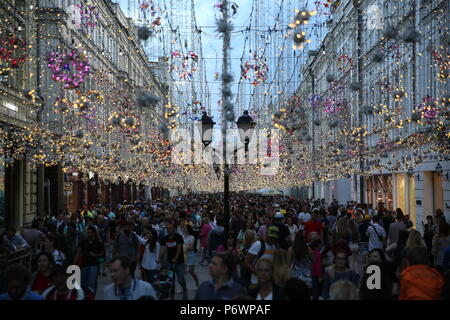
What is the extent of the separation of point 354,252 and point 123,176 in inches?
1089

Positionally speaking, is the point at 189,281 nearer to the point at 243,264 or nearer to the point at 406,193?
the point at 243,264

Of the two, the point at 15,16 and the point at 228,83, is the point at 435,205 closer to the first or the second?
the point at 228,83

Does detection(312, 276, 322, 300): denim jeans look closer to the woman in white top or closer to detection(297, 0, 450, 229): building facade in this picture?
the woman in white top

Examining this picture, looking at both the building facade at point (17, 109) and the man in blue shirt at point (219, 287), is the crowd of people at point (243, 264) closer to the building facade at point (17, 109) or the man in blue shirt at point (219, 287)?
the man in blue shirt at point (219, 287)

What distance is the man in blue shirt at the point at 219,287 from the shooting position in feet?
20.4

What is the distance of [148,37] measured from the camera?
36.6ft

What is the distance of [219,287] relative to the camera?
6480mm

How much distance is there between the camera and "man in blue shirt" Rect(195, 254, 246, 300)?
621 centimetres

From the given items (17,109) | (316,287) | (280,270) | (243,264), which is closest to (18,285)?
(280,270)

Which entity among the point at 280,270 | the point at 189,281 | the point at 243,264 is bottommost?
the point at 189,281

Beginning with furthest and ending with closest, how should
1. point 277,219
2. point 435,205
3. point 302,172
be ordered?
point 302,172
point 435,205
point 277,219

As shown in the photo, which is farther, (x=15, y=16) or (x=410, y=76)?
(x=410, y=76)
